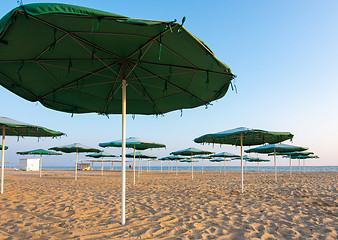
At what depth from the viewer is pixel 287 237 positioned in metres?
3.38

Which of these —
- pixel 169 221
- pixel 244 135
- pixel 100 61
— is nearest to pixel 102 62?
pixel 100 61

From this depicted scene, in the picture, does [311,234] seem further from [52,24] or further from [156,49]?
[52,24]

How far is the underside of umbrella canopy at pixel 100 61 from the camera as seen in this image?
2.36 m

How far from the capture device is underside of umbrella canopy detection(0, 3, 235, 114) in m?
2.36

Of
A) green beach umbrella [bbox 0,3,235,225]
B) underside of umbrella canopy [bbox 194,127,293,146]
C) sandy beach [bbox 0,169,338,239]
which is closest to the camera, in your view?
green beach umbrella [bbox 0,3,235,225]

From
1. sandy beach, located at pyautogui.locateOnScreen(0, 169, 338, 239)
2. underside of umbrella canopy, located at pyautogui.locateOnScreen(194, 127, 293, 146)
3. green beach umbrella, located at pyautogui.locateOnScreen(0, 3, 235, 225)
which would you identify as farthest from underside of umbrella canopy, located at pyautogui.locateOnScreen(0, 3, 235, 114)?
underside of umbrella canopy, located at pyautogui.locateOnScreen(194, 127, 293, 146)

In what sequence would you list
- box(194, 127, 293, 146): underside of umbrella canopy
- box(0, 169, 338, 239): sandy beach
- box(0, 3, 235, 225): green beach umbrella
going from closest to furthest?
box(0, 3, 235, 225): green beach umbrella
box(0, 169, 338, 239): sandy beach
box(194, 127, 293, 146): underside of umbrella canopy

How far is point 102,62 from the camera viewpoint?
10.7 ft

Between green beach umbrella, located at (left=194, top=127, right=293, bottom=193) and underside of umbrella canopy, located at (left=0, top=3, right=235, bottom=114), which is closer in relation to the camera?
underside of umbrella canopy, located at (left=0, top=3, right=235, bottom=114)

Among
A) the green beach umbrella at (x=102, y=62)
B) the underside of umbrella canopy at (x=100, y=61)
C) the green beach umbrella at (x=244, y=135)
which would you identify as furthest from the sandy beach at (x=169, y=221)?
the green beach umbrella at (x=244, y=135)

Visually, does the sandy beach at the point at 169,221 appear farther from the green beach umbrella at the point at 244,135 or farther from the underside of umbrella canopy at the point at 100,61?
the green beach umbrella at the point at 244,135

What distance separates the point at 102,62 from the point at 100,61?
1.04ft

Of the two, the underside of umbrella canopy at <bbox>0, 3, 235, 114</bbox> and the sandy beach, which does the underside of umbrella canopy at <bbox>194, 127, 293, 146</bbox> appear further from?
the underside of umbrella canopy at <bbox>0, 3, 235, 114</bbox>

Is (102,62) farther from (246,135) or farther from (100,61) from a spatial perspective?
(246,135)
